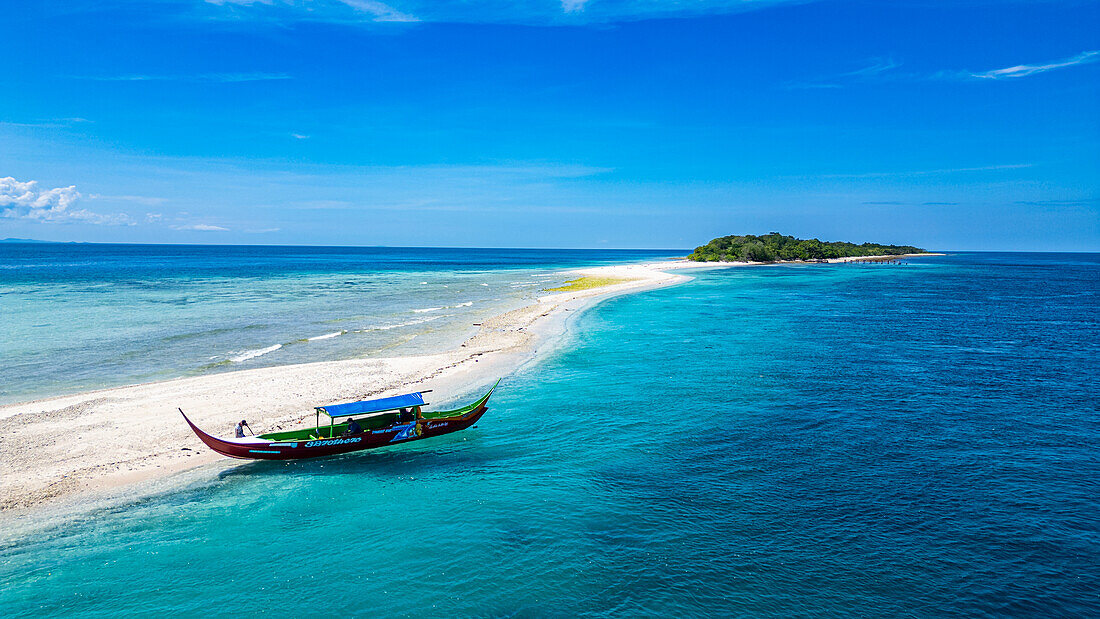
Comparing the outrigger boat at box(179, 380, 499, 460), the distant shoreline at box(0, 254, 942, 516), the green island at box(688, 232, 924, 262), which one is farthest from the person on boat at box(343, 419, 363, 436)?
the green island at box(688, 232, 924, 262)

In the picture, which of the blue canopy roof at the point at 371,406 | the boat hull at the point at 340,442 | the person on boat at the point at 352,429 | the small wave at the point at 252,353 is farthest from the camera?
the small wave at the point at 252,353

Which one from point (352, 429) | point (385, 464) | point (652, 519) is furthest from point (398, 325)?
point (652, 519)

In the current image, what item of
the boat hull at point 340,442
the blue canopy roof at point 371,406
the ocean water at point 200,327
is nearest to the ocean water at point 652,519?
the boat hull at point 340,442

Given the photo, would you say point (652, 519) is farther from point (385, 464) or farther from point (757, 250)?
point (757, 250)

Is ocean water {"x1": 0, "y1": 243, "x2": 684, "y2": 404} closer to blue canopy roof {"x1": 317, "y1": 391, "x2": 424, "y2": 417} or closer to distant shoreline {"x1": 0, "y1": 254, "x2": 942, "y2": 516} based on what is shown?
distant shoreline {"x1": 0, "y1": 254, "x2": 942, "y2": 516}

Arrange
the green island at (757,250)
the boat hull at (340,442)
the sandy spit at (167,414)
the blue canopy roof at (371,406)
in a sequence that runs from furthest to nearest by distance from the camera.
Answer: the green island at (757,250)
the blue canopy roof at (371,406)
the boat hull at (340,442)
the sandy spit at (167,414)

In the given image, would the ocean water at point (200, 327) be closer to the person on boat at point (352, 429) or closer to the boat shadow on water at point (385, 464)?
the boat shadow on water at point (385, 464)
